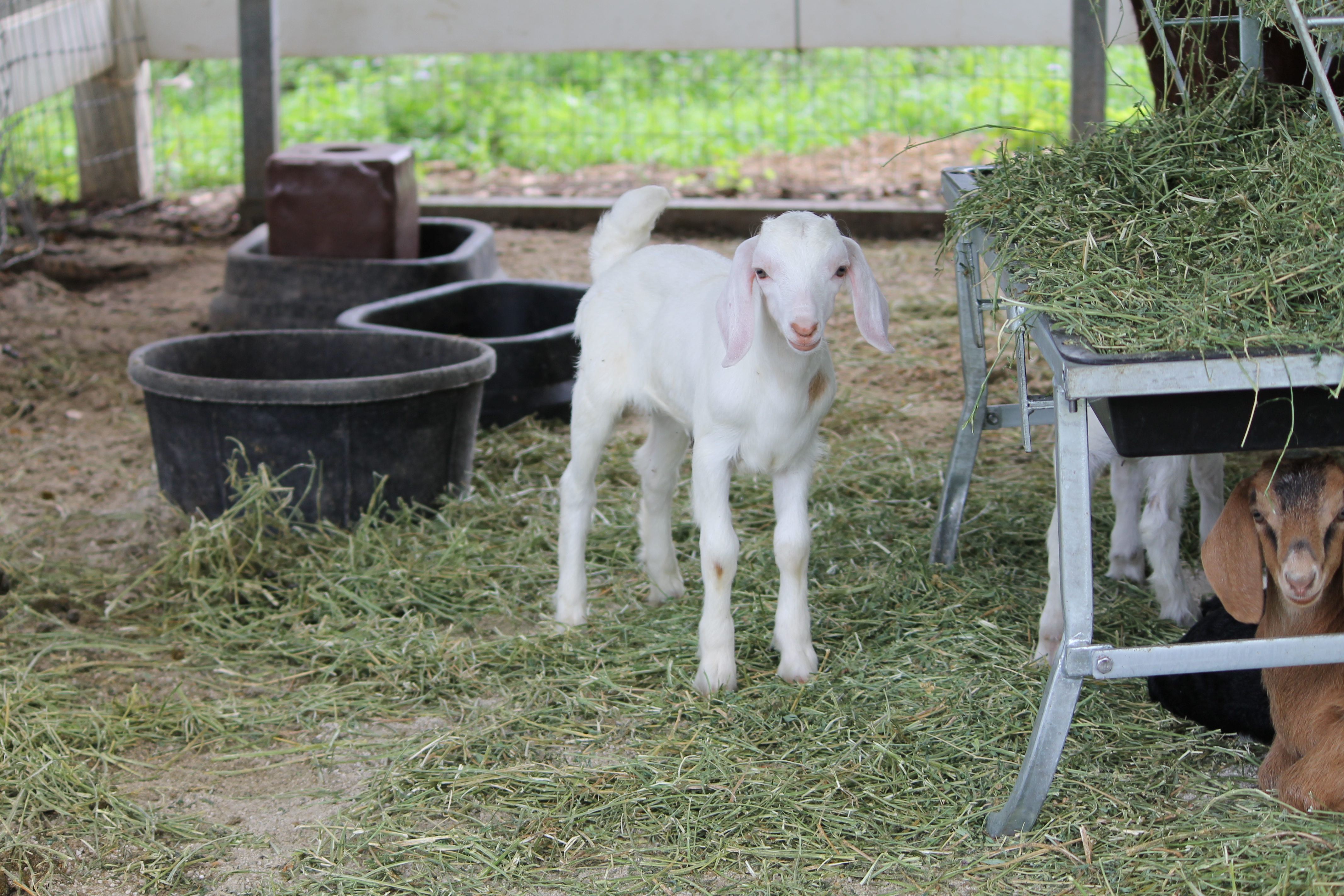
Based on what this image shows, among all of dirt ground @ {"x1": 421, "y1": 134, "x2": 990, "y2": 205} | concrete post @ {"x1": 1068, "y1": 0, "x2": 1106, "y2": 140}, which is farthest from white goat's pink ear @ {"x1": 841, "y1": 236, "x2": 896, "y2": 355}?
dirt ground @ {"x1": 421, "y1": 134, "x2": 990, "y2": 205}

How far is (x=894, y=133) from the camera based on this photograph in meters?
9.17

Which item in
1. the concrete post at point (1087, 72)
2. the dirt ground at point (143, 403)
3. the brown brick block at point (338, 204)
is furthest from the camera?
the concrete post at point (1087, 72)

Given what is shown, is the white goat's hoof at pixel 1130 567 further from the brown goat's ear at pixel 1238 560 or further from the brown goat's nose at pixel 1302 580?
the brown goat's nose at pixel 1302 580

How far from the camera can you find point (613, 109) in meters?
9.52

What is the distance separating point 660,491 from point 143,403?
110 inches

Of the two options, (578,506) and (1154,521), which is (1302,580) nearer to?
(1154,521)

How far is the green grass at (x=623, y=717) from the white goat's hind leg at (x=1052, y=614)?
0.06 m

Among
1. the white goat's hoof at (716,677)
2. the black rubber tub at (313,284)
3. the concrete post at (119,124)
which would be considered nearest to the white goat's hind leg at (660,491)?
the white goat's hoof at (716,677)

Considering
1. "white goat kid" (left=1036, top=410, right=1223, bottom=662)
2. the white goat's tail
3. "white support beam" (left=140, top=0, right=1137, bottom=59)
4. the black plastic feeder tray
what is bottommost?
"white goat kid" (left=1036, top=410, right=1223, bottom=662)

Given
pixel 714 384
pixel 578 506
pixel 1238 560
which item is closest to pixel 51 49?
pixel 578 506

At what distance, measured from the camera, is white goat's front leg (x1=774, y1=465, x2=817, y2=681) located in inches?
132

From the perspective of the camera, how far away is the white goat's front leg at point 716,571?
131 inches

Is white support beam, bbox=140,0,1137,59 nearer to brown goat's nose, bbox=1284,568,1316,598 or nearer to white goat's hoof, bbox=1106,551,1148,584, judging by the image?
white goat's hoof, bbox=1106,551,1148,584

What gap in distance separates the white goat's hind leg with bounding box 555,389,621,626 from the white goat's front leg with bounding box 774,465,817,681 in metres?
0.60
